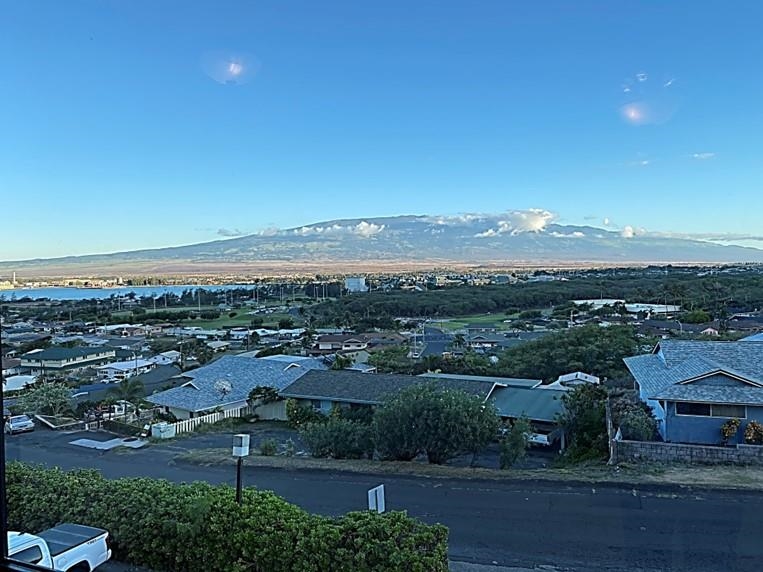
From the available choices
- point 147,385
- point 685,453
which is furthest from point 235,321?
point 685,453

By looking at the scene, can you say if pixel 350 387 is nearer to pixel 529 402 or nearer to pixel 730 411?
pixel 529 402

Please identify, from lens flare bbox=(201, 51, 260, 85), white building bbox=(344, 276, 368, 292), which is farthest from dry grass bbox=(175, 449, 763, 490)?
white building bbox=(344, 276, 368, 292)

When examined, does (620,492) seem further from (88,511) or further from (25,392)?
(25,392)

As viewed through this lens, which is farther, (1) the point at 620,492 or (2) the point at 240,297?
(2) the point at 240,297

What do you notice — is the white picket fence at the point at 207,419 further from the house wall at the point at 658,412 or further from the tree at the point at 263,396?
the house wall at the point at 658,412

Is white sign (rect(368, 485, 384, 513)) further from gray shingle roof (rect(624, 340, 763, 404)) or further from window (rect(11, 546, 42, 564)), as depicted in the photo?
gray shingle roof (rect(624, 340, 763, 404))

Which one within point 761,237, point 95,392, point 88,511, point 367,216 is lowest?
point 95,392

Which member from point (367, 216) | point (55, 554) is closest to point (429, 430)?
point (55, 554)
